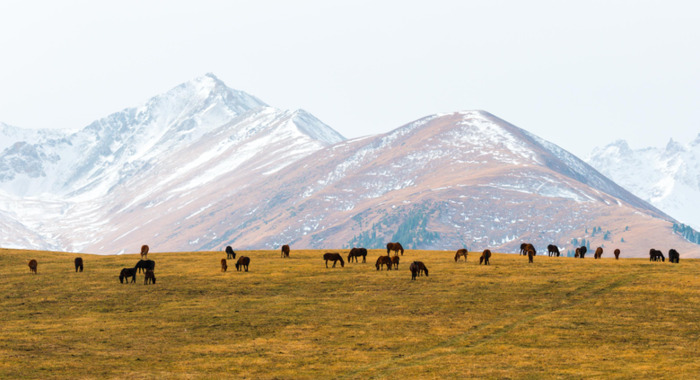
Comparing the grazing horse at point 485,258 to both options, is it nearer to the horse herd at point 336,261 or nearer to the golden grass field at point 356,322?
the horse herd at point 336,261

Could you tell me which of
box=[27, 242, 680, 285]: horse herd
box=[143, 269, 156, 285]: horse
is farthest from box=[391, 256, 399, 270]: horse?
box=[143, 269, 156, 285]: horse

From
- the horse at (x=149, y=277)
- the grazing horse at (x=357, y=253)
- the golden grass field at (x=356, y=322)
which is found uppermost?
the grazing horse at (x=357, y=253)

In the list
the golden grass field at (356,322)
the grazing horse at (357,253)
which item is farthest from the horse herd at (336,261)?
the golden grass field at (356,322)

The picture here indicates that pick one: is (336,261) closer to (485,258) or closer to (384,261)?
(384,261)

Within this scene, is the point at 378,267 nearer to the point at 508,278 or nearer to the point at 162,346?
the point at 508,278

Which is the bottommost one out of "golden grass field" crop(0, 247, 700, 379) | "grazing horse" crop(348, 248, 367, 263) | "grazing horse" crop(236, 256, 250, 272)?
"golden grass field" crop(0, 247, 700, 379)

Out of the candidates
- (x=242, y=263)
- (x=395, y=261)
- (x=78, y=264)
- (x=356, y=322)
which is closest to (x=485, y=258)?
(x=395, y=261)

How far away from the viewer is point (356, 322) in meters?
60.2

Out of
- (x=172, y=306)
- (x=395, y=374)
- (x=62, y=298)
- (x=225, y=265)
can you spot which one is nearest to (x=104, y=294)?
(x=62, y=298)

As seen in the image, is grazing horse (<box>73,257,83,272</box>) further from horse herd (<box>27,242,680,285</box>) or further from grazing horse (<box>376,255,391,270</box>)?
grazing horse (<box>376,255,391,270</box>)

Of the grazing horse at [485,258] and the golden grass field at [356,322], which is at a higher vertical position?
A: the grazing horse at [485,258]

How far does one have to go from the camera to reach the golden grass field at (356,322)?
48375 mm

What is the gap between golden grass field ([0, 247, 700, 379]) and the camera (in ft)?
159

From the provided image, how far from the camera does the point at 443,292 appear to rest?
70.0m
